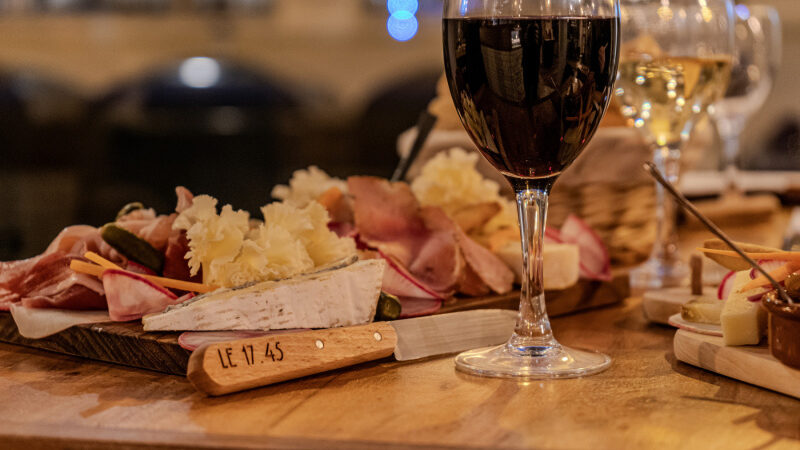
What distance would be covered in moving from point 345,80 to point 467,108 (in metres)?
5.01

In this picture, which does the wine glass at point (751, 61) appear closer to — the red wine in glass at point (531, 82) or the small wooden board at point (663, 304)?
the small wooden board at point (663, 304)

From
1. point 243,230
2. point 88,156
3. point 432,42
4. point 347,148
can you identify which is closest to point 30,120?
point 88,156

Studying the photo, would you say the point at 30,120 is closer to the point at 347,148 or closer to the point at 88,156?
the point at 88,156

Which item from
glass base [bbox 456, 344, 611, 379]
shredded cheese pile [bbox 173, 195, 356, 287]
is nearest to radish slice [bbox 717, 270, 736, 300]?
glass base [bbox 456, 344, 611, 379]

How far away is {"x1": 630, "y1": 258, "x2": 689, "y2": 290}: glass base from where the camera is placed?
49.7 inches

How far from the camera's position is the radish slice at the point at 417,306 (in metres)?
0.92

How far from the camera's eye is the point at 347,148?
18.7ft

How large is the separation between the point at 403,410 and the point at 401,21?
17.4ft

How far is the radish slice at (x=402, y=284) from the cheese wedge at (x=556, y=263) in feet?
0.43

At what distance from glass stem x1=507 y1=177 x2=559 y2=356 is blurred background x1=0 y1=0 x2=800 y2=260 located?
9.58ft

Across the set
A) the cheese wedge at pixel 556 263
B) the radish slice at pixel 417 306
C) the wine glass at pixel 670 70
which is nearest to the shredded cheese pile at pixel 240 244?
the radish slice at pixel 417 306

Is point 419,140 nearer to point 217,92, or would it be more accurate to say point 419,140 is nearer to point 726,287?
point 726,287

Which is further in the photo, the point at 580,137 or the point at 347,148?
the point at 347,148

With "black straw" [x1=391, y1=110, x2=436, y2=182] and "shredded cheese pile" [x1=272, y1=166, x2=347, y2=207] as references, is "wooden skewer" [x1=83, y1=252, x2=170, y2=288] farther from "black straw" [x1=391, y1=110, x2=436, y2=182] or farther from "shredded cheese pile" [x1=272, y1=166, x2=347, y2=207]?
"black straw" [x1=391, y1=110, x2=436, y2=182]
